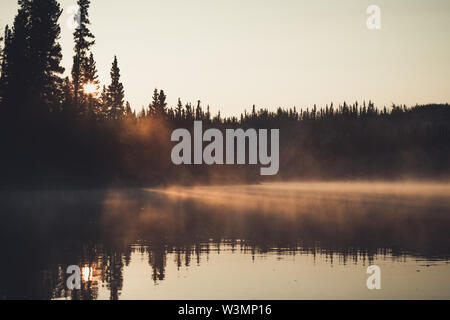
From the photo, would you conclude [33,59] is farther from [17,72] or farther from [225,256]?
[225,256]

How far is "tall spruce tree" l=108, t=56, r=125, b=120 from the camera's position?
521 ft

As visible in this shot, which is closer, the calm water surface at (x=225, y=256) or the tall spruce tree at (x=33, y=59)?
the calm water surface at (x=225, y=256)

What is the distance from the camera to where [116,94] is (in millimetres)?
159625

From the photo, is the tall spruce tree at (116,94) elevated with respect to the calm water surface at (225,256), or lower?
elevated

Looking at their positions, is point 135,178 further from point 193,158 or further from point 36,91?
point 193,158

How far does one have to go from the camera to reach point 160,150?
136m

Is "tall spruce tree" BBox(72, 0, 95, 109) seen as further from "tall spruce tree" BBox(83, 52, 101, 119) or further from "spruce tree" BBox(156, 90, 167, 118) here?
"spruce tree" BBox(156, 90, 167, 118)

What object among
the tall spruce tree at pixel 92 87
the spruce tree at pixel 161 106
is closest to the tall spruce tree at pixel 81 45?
the tall spruce tree at pixel 92 87

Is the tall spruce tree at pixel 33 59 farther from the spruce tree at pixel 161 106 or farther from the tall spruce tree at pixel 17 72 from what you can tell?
the spruce tree at pixel 161 106

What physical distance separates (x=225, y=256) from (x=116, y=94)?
135m

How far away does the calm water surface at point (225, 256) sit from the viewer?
68.0 ft

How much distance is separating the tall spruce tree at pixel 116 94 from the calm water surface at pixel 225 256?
11201 cm
